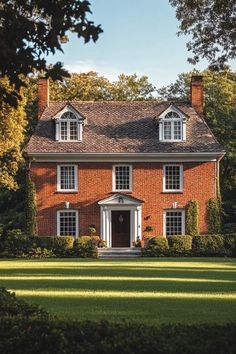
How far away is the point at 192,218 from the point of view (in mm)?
44031

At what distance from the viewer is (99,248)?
42.8 meters

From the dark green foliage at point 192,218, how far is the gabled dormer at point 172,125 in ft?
14.3

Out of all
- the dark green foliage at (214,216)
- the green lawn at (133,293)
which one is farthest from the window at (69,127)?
the green lawn at (133,293)

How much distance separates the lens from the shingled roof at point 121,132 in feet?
146

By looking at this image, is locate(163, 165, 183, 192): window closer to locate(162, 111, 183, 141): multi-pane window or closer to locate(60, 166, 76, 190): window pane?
locate(162, 111, 183, 141): multi-pane window

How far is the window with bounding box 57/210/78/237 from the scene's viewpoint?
44094 millimetres

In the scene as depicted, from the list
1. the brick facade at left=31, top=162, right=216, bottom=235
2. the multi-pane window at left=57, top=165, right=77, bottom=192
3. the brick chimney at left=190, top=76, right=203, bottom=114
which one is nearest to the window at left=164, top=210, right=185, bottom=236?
the brick facade at left=31, top=162, right=216, bottom=235

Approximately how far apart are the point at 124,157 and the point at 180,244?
7.13m

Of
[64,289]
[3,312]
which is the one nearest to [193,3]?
[64,289]

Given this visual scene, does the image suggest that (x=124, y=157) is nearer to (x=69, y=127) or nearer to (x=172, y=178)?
(x=172, y=178)

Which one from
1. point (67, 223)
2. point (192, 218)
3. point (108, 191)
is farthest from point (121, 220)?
point (192, 218)

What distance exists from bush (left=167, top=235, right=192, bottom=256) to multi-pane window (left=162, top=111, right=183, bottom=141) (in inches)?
→ 291

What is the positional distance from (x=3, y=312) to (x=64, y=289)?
31.8 ft

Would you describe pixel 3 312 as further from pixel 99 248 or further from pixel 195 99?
pixel 195 99
